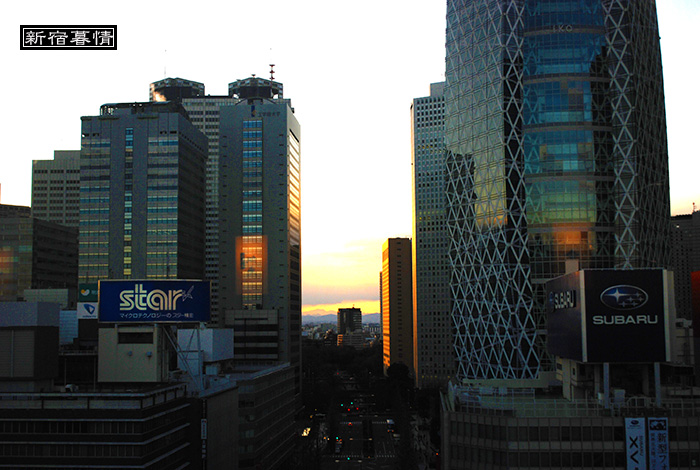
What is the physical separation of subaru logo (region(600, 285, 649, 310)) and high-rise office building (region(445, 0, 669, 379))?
63656mm

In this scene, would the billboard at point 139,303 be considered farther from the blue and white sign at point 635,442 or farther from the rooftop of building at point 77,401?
the blue and white sign at point 635,442

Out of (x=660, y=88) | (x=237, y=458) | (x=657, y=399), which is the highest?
(x=660, y=88)

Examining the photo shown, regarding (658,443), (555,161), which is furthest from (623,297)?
(555,161)

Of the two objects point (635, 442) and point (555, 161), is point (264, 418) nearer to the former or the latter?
point (555, 161)

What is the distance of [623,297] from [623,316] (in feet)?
6.26

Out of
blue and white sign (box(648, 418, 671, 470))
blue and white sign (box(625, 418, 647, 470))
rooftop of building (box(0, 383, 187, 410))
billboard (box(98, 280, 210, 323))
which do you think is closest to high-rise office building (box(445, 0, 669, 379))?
blue and white sign (box(648, 418, 671, 470))

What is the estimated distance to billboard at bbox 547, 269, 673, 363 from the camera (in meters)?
72.2

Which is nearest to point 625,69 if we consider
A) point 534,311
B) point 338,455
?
point 534,311

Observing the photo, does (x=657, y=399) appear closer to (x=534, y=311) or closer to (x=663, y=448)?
(x=663, y=448)

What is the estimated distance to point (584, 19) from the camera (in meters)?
141

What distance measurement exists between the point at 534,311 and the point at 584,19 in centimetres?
5743

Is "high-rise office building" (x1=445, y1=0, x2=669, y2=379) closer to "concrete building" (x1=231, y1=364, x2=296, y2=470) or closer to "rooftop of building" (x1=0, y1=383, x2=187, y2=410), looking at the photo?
"concrete building" (x1=231, y1=364, x2=296, y2=470)

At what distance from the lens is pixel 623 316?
7312 centimetres

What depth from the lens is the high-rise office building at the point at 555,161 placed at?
137250mm
